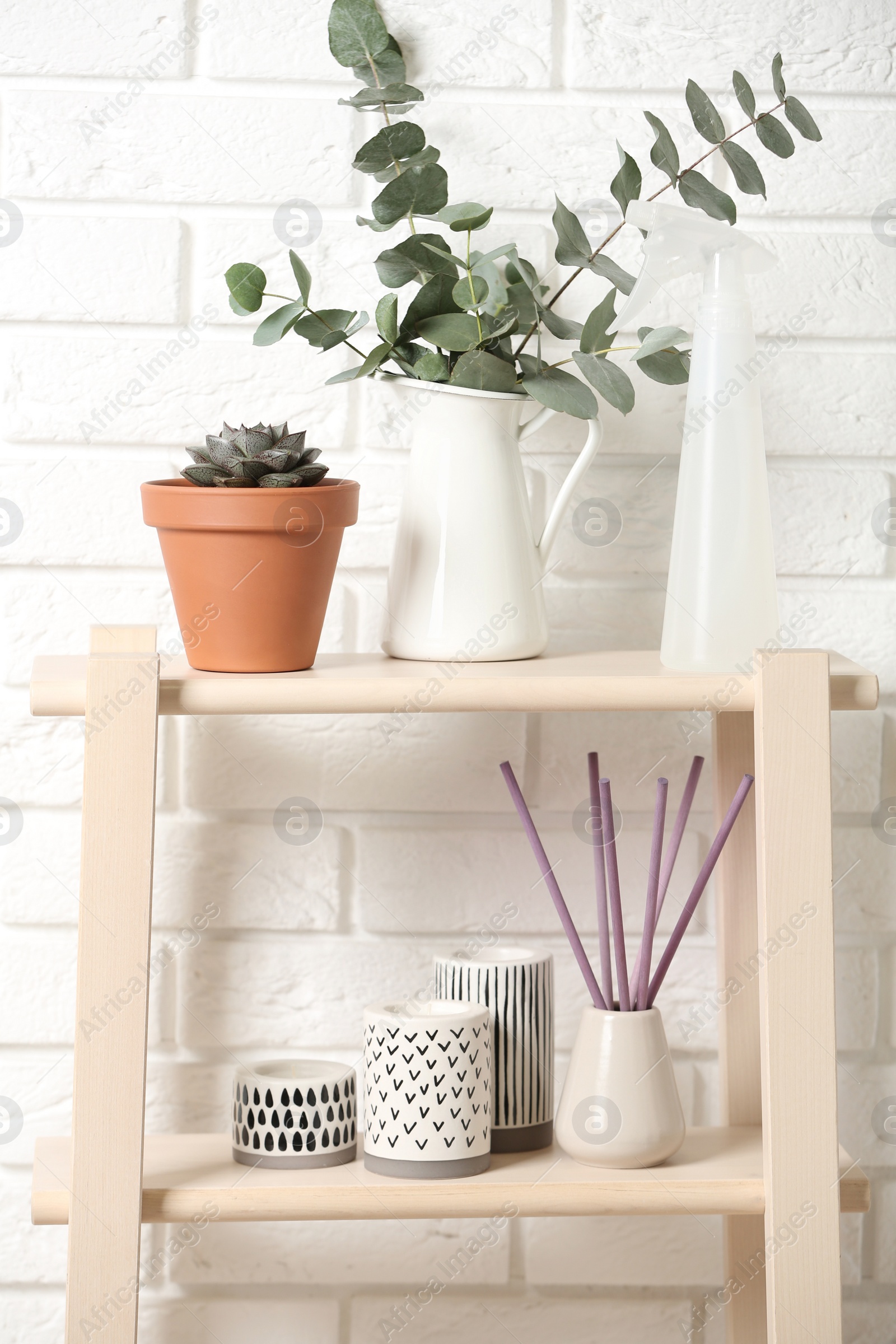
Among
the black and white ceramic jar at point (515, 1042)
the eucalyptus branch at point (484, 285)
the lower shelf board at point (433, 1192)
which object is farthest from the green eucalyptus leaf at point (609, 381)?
the lower shelf board at point (433, 1192)

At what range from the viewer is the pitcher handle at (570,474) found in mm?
792

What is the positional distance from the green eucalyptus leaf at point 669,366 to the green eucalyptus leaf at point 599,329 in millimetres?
38

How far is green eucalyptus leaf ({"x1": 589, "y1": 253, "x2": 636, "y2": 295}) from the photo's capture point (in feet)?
2.67

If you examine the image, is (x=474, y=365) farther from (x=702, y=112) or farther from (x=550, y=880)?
(x=550, y=880)

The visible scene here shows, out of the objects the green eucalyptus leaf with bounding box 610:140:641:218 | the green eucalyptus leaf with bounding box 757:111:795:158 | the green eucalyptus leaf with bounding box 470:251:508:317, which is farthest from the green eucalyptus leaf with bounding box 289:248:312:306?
the green eucalyptus leaf with bounding box 757:111:795:158

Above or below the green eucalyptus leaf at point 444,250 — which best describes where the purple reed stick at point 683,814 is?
below

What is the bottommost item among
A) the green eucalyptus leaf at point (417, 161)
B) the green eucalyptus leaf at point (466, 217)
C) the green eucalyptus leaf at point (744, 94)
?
the green eucalyptus leaf at point (466, 217)

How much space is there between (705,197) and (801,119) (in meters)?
0.08

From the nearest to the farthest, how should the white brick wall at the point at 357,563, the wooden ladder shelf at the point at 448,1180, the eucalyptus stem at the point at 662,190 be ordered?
1. the wooden ladder shelf at the point at 448,1180
2. the eucalyptus stem at the point at 662,190
3. the white brick wall at the point at 357,563

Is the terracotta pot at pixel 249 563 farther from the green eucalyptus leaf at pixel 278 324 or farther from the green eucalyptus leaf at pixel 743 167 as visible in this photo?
the green eucalyptus leaf at pixel 743 167

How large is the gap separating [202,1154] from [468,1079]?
185 millimetres

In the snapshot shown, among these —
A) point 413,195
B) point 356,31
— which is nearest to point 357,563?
point 413,195

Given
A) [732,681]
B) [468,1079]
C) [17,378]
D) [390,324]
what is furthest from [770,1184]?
[17,378]

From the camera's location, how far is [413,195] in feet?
2.67
